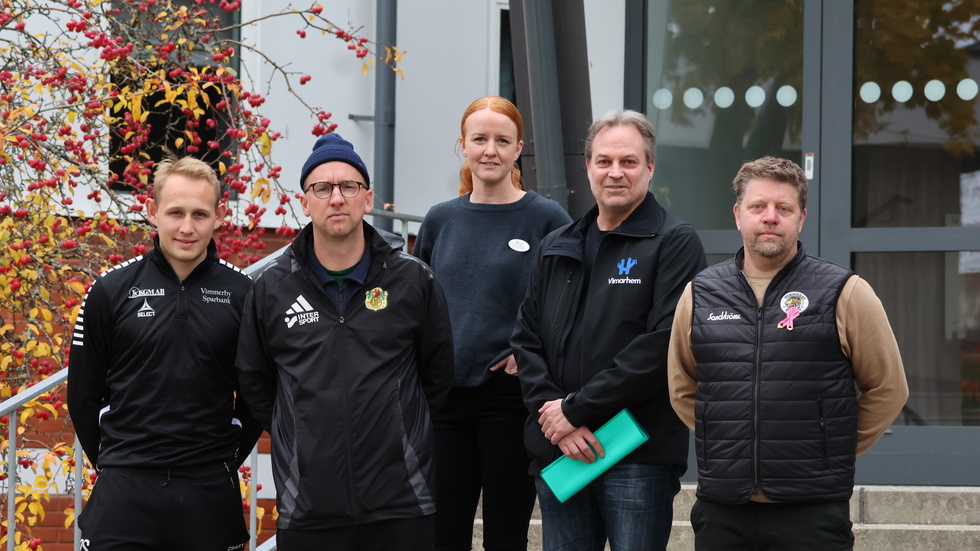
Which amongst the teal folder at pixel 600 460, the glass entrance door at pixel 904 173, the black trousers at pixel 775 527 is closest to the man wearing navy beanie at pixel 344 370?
the teal folder at pixel 600 460

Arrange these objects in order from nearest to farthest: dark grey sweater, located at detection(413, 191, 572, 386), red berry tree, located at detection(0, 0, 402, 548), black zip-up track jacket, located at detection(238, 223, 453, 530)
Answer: black zip-up track jacket, located at detection(238, 223, 453, 530) → dark grey sweater, located at detection(413, 191, 572, 386) → red berry tree, located at detection(0, 0, 402, 548)

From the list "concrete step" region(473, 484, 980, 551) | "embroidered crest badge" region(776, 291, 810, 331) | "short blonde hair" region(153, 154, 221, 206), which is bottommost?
"concrete step" region(473, 484, 980, 551)

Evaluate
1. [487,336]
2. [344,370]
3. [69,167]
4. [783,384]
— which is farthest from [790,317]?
[69,167]

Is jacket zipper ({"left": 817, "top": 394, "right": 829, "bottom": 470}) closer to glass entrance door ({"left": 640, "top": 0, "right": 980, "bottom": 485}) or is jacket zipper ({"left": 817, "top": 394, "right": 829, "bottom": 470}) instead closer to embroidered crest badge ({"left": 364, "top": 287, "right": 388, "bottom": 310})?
embroidered crest badge ({"left": 364, "top": 287, "right": 388, "bottom": 310})

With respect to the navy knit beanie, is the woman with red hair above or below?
below

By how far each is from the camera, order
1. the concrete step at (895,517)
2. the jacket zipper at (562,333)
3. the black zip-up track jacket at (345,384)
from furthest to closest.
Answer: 1. the concrete step at (895,517)
2. the jacket zipper at (562,333)
3. the black zip-up track jacket at (345,384)

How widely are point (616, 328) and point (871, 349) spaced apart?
2.47ft

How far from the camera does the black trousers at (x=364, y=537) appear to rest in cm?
337

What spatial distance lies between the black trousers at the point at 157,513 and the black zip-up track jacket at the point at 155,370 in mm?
43

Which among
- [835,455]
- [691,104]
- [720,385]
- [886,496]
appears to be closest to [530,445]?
[720,385]

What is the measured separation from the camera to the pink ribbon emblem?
3.31 metres

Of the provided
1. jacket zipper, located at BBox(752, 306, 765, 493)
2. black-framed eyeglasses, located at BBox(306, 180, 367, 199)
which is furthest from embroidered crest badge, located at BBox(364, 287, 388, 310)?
jacket zipper, located at BBox(752, 306, 765, 493)

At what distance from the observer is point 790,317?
332cm

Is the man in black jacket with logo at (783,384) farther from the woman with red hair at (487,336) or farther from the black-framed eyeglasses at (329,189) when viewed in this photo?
the black-framed eyeglasses at (329,189)
